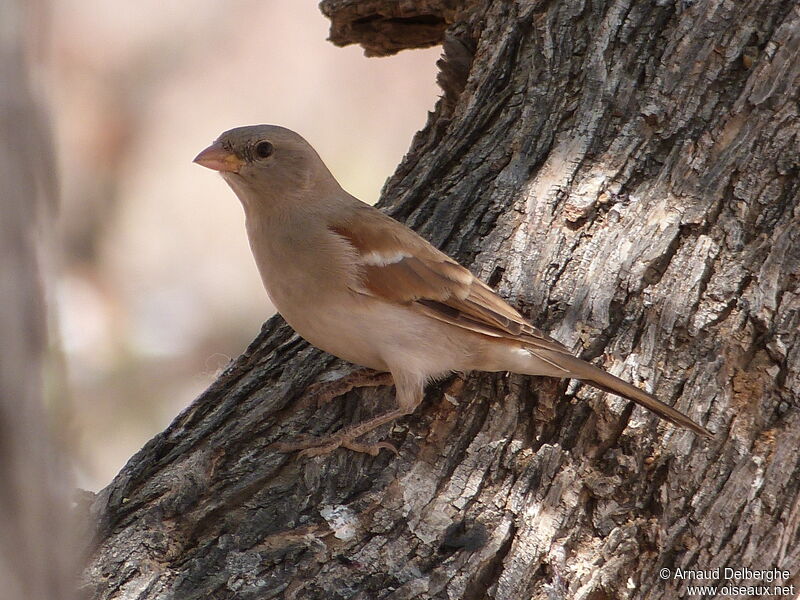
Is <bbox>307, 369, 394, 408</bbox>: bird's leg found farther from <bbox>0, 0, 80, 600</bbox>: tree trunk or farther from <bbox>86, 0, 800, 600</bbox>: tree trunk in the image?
<bbox>0, 0, 80, 600</bbox>: tree trunk

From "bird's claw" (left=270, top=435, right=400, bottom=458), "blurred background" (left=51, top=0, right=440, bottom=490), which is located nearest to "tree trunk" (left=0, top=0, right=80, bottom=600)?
"bird's claw" (left=270, top=435, right=400, bottom=458)

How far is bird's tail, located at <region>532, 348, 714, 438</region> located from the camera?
300 centimetres

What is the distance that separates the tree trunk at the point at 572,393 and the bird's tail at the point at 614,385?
0.21 feet

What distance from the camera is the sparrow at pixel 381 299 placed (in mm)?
3369

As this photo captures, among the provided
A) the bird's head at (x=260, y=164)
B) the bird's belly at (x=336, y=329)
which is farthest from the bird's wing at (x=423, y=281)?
the bird's head at (x=260, y=164)

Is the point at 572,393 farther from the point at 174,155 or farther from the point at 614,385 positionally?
the point at 174,155

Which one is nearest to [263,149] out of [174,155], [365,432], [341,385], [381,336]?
[381,336]

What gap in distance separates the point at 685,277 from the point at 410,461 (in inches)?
47.3

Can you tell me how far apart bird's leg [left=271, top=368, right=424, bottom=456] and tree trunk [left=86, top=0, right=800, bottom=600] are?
34 millimetres

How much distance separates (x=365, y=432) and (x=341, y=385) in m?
0.29

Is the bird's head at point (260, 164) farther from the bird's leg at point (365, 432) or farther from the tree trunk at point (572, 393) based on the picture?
→ the bird's leg at point (365, 432)

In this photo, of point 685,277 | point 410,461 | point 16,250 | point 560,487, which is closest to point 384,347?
point 410,461

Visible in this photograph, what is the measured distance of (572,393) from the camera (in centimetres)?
327

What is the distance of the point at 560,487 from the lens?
9.70 ft
